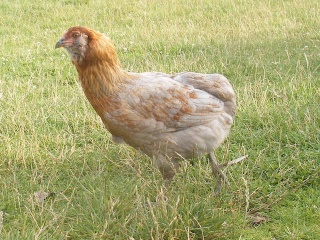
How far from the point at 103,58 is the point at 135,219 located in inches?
52.7

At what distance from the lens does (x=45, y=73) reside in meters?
7.81

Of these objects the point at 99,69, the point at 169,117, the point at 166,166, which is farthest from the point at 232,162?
the point at 99,69

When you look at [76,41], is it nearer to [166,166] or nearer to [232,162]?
[166,166]

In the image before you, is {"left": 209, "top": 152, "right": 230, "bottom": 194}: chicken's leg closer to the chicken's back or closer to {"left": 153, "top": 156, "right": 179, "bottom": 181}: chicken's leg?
the chicken's back

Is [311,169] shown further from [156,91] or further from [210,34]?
[210,34]

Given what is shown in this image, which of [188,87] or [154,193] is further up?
[188,87]

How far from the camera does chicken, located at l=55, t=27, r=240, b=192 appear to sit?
4156 mm

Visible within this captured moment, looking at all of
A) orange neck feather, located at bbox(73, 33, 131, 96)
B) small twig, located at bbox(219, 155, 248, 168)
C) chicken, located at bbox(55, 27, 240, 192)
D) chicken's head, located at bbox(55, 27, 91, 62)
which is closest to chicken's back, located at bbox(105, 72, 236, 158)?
chicken, located at bbox(55, 27, 240, 192)

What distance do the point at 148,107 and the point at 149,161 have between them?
926 mm

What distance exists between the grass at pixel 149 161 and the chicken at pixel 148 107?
26 cm

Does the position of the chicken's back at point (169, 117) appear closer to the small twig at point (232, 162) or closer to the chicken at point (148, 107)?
the chicken at point (148, 107)

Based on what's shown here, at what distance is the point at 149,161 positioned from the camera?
499cm

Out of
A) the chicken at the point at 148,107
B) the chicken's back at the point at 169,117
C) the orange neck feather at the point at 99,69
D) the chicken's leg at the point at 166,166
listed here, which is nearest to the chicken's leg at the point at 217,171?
the chicken at the point at 148,107

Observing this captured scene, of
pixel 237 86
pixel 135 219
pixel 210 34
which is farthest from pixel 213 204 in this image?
pixel 210 34
